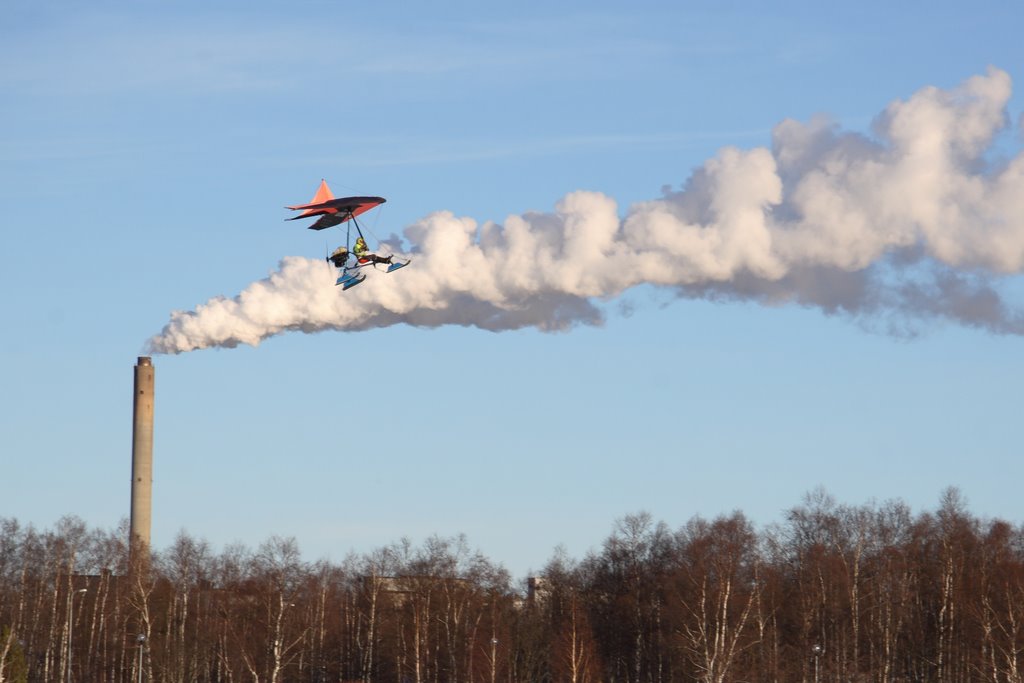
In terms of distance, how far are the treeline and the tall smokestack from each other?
5.16m

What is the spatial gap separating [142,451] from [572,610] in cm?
3629

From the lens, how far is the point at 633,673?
247 feet

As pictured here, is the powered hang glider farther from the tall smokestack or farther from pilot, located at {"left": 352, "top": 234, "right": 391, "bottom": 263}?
the tall smokestack

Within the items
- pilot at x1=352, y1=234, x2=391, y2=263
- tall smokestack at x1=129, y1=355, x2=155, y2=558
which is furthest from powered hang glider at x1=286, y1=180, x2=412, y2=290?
tall smokestack at x1=129, y1=355, x2=155, y2=558

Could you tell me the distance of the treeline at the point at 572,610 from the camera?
6594 cm

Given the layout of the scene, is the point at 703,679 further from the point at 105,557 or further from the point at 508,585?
the point at 105,557

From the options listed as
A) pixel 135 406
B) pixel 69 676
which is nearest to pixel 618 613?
pixel 69 676

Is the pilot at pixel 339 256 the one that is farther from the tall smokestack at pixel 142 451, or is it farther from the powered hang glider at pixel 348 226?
the tall smokestack at pixel 142 451

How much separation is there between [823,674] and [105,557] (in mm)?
40331

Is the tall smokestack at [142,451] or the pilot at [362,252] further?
the tall smokestack at [142,451]

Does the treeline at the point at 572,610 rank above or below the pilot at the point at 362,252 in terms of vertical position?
below

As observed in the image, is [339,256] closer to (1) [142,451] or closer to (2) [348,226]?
(2) [348,226]

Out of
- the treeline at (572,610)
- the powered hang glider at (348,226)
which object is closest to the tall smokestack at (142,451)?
the treeline at (572,610)

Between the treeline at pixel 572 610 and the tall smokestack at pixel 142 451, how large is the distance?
5.16 meters
